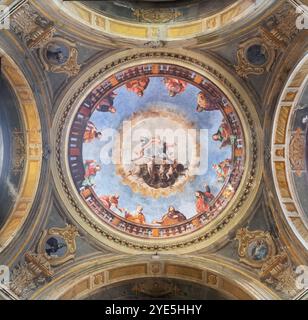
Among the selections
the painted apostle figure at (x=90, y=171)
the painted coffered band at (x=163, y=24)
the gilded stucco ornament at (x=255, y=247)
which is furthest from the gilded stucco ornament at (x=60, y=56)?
the gilded stucco ornament at (x=255, y=247)

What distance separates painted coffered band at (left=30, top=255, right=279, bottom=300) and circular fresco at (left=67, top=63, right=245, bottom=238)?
1.35 meters

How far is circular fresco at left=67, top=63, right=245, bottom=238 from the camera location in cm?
1992

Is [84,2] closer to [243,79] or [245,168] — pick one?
[243,79]

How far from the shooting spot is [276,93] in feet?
60.7

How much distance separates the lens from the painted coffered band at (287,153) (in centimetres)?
1781

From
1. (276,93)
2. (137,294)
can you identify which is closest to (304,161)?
(276,93)

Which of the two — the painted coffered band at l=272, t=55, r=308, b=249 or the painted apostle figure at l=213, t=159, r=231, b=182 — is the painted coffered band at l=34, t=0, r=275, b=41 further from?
the painted apostle figure at l=213, t=159, r=231, b=182

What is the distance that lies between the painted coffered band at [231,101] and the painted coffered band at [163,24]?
2.25 feet

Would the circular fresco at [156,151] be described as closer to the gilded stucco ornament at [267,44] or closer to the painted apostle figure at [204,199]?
the painted apostle figure at [204,199]

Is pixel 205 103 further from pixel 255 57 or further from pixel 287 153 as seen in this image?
pixel 287 153

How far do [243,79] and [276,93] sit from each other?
1214 mm

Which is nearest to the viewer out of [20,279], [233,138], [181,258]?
[20,279]

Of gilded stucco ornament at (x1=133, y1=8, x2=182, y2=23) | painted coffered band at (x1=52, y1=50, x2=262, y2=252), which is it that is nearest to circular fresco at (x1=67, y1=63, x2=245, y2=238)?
painted coffered band at (x1=52, y1=50, x2=262, y2=252)

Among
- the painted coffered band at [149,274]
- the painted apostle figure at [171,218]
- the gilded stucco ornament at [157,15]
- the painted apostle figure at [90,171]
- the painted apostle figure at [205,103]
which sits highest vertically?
the gilded stucco ornament at [157,15]
